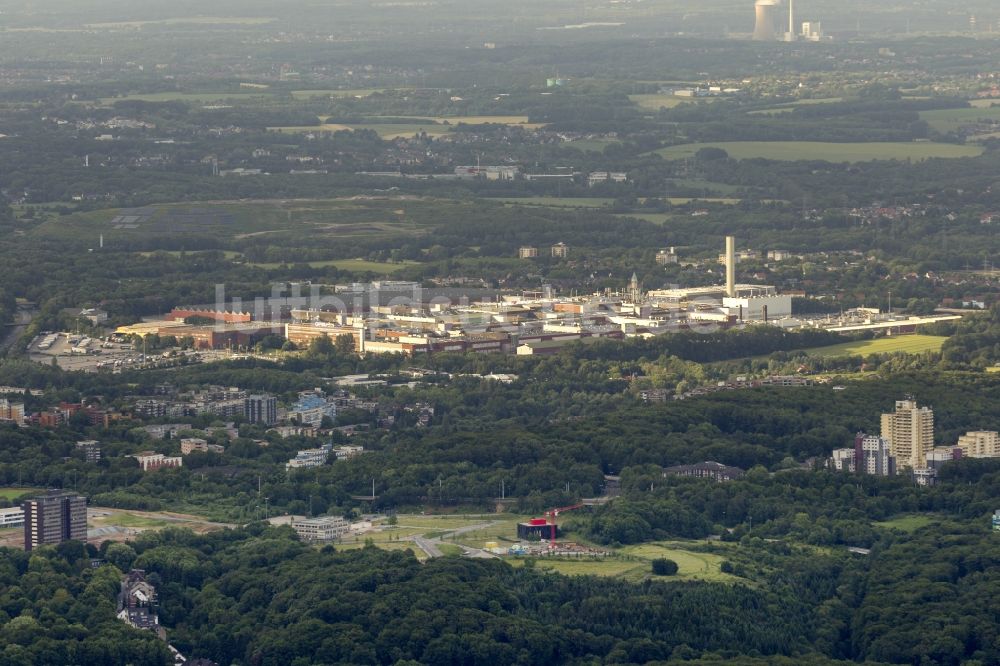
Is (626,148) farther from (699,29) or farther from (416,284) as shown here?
(699,29)

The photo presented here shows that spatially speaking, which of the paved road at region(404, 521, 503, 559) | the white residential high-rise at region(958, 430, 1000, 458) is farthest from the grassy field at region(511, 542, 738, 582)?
the white residential high-rise at region(958, 430, 1000, 458)

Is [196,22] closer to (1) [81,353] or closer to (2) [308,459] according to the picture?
(1) [81,353]

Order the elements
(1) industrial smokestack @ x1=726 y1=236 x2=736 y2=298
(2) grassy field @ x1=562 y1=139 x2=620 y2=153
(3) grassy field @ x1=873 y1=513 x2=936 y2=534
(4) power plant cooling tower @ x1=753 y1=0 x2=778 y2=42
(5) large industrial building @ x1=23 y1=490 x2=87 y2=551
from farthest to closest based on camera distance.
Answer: (4) power plant cooling tower @ x1=753 y1=0 x2=778 y2=42 → (2) grassy field @ x1=562 y1=139 x2=620 y2=153 → (1) industrial smokestack @ x1=726 y1=236 x2=736 y2=298 → (3) grassy field @ x1=873 y1=513 x2=936 y2=534 → (5) large industrial building @ x1=23 y1=490 x2=87 y2=551

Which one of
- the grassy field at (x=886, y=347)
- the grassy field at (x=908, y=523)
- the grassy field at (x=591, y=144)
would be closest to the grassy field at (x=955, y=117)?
the grassy field at (x=591, y=144)

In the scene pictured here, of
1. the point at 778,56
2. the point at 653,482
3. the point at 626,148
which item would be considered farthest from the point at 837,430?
the point at 778,56

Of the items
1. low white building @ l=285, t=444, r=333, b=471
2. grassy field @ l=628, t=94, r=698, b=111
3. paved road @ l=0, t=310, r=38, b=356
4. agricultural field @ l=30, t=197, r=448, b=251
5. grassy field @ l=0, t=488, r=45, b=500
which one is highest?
grassy field @ l=0, t=488, r=45, b=500

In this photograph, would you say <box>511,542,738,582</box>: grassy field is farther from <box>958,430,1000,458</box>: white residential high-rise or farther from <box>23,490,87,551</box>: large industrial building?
<box>958,430,1000,458</box>: white residential high-rise
